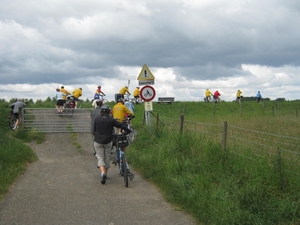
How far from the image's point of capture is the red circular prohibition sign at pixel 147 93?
15.3 meters

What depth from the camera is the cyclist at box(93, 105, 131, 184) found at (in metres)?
10.3

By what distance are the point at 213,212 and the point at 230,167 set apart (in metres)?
2.14

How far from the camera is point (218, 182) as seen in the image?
27.5ft

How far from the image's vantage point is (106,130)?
10.3 meters

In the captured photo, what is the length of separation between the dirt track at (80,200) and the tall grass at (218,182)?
1.26ft

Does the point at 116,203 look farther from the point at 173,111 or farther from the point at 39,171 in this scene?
the point at 173,111

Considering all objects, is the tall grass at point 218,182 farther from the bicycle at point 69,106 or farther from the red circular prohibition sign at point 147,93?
the bicycle at point 69,106

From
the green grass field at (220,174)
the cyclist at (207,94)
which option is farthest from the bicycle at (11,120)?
the cyclist at (207,94)

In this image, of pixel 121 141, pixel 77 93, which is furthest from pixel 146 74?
pixel 77 93

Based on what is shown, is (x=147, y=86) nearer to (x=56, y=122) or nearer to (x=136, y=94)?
(x=56, y=122)

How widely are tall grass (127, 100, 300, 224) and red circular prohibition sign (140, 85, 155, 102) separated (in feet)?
11.4

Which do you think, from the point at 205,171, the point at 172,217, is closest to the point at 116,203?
the point at 172,217

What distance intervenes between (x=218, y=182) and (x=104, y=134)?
3.33 meters

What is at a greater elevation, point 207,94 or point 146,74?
point 146,74
